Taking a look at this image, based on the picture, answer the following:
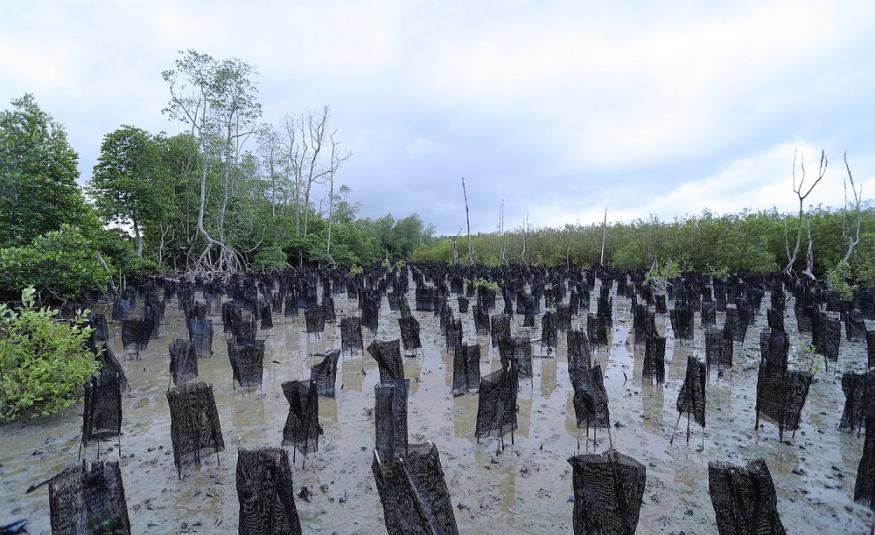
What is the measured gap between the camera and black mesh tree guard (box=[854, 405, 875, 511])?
10.3 ft

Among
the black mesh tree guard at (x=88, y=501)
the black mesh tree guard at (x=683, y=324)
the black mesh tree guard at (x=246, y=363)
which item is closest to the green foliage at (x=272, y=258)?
the black mesh tree guard at (x=246, y=363)

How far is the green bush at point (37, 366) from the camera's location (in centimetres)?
443

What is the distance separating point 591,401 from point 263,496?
9.99 ft

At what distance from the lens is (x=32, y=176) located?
10.0m

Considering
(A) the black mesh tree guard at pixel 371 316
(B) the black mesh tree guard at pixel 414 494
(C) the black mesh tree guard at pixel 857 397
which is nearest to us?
(B) the black mesh tree guard at pixel 414 494

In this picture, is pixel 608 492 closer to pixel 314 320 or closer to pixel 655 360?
pixel 655 360

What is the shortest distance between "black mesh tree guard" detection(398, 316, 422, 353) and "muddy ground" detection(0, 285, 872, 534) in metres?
0.59

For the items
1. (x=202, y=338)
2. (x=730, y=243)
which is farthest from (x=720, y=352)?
(x=730, y=243)

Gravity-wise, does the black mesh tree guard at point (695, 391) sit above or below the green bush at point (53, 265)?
below

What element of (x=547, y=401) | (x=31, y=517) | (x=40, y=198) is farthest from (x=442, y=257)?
(x=31, y=517)

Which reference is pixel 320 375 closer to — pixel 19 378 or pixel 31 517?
pixel 31 517

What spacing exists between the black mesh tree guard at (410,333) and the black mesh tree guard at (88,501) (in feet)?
17.4

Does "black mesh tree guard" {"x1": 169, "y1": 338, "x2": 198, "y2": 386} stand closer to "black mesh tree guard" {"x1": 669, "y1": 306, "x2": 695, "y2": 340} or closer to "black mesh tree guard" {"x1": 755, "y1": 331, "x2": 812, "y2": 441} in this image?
"black mesh tree guard" {"x1": 755, "y1": 331, "x2": 812, "y2": 441}

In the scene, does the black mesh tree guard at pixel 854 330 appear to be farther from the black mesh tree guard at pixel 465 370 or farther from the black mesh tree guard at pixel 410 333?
the black mesh tree guard at pixel 410 333
